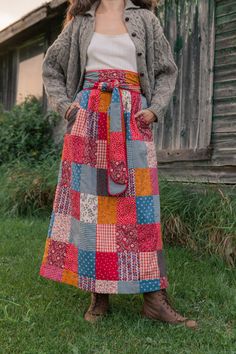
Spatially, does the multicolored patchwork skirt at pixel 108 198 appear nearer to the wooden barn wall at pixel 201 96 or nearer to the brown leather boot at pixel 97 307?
the brown leather boot at pixel 97 307

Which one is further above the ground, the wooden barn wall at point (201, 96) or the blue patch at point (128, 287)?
the wooden barn wall at point (201, 96)

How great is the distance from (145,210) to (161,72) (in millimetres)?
787

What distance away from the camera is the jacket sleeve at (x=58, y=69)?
2.94 meters

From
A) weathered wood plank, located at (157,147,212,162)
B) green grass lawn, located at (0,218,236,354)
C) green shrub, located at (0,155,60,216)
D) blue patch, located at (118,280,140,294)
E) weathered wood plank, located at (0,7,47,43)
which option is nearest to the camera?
green grass lawn, located at (0,218,236,354)

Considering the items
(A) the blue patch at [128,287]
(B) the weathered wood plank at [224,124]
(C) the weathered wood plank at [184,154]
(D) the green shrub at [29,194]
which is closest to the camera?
(A) the blue patch at [128,287]

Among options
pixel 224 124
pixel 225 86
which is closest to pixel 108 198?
pixel 224 124

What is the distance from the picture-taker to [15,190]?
253 inches

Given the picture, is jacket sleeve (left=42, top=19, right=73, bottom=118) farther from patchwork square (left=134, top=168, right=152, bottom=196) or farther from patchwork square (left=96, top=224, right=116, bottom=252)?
patchwork square (left=96, top=224, right=116, bottom=252)

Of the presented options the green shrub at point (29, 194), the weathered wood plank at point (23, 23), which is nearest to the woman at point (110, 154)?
the green shrub at point (29, 194)

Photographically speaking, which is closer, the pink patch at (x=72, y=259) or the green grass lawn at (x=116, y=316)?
the green grass lawn at (x=116, y=316)

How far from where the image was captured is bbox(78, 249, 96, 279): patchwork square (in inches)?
106

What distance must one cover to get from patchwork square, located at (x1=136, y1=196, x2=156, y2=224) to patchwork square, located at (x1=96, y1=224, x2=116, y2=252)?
15 centimetres

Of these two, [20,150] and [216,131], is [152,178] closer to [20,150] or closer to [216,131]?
[216,131]

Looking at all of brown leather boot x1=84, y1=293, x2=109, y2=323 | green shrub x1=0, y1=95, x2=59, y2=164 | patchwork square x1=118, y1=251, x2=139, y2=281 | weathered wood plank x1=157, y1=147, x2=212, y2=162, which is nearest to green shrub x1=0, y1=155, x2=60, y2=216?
green shrub x1=0, y1=95, x2=59, y2=164
